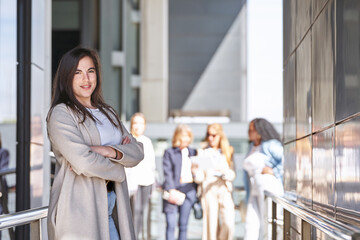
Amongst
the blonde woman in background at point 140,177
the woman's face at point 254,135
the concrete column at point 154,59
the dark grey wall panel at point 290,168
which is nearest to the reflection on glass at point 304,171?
the dark grey wall panel at point 290,168

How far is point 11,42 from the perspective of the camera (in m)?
7.26

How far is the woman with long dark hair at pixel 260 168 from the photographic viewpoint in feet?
30.9

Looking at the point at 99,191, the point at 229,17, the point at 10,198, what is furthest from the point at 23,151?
the point at 229,17

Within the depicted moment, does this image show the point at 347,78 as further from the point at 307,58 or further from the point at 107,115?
the point at 307,58

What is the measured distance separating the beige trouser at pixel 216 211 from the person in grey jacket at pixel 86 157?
624 cm

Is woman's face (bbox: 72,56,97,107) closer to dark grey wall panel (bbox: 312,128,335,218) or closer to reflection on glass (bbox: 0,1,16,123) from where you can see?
dark grey wall panel (bbox: 312,128,335,218)

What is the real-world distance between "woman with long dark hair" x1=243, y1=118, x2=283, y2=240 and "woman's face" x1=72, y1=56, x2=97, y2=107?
5.57 meters

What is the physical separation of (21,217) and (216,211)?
654 cm

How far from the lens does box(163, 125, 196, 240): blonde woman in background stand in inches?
397

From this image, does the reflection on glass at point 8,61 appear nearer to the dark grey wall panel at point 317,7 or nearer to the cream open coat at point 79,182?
the dark grey wall panel at point 317,7

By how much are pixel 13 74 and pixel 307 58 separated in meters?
3.07

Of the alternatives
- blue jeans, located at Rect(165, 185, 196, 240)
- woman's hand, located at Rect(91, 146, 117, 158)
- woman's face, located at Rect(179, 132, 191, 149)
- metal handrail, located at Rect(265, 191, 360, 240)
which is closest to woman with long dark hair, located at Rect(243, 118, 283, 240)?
blue jeans, located at Rect(165, 185, 196, 240)

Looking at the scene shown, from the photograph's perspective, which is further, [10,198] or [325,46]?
[10,198]

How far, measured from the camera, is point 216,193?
10328 mm
